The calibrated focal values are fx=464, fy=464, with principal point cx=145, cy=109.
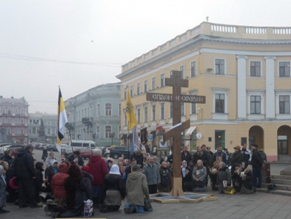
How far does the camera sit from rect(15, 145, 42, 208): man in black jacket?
13266mm

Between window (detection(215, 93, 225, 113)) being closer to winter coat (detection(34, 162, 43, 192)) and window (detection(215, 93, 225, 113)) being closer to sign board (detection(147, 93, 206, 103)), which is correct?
sign board (detection(147, 93, 206, 103))

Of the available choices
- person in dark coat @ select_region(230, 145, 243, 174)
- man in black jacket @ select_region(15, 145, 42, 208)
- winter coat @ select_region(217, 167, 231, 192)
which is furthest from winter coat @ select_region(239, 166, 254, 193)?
man in black jacket @ select_region(15, 145, 42, 208)

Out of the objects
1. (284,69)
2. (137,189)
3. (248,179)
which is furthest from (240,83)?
(137,189)

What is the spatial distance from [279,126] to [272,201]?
102 ft

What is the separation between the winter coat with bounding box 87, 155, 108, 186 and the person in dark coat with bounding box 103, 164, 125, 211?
22 centimetres

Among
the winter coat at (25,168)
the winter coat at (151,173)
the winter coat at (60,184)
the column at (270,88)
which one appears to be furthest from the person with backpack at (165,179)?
the column at (270,88)

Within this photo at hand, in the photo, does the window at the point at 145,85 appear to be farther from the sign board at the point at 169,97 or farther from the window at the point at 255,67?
the sign board at the point at 169,97

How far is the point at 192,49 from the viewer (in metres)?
45.4

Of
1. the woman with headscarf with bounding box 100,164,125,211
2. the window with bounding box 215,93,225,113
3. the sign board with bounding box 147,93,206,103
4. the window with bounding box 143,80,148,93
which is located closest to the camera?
the woman with headscarf with bounding box 100,164,125,211

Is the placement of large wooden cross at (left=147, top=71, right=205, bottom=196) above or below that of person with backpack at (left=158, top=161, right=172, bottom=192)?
above

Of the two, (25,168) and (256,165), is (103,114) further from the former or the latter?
(25,168)

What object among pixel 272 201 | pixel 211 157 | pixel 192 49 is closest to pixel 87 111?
pixel 192 49

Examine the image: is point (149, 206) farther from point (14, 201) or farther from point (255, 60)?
point (255, 60)

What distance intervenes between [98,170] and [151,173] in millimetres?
3119
